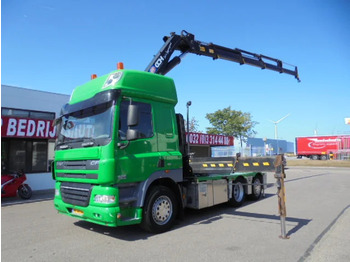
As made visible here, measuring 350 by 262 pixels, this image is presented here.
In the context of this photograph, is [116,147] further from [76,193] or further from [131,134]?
Result: [76,193]

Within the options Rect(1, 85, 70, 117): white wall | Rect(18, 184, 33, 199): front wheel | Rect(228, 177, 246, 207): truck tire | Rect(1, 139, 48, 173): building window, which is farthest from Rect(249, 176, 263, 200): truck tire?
Rect(1, 85, 70, 117): white wall

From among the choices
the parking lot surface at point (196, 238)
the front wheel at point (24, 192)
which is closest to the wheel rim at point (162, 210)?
the parking lot surface at point (196, 238)

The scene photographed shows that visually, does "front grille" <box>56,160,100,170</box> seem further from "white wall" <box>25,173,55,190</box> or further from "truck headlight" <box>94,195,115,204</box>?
"white wall" <box>25,173,55,190</box>

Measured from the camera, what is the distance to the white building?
1298 cm

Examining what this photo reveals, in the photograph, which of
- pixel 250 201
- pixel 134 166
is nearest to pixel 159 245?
pixel 134 166

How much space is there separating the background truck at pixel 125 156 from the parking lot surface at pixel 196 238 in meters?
0.46

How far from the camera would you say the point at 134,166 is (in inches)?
222

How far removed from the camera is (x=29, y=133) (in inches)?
516

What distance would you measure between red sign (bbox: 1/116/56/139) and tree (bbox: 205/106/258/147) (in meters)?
36.7

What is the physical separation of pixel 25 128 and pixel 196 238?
10394 millimetres

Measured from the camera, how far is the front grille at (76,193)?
5.58 meters

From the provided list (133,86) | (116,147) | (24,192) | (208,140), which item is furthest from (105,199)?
(208,140)

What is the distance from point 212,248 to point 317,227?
2.87 metres

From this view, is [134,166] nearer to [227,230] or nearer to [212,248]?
[212,248]
